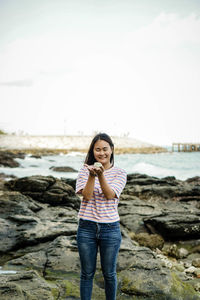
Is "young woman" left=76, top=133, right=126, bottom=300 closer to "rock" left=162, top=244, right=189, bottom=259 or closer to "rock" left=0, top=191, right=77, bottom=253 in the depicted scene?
"rock" left=0, top=191, right=77, bottom=253

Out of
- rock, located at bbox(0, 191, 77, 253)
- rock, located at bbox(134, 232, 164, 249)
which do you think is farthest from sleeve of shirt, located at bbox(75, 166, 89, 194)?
rock, located at bbox(134, 232, 164, 249)

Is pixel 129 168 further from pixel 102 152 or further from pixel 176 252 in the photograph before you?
pixel 102 152

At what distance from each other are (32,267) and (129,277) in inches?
61.2

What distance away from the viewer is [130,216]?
339 inches

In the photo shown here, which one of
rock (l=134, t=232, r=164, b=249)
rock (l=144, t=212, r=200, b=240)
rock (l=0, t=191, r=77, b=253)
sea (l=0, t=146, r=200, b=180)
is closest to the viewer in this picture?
rock (l=0, t=191, r=77, b=253)

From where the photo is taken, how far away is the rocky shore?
11.4 ft

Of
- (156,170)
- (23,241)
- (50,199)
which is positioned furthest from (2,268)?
(156,170)

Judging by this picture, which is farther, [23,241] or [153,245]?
[153,245]

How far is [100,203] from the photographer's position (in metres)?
2.90

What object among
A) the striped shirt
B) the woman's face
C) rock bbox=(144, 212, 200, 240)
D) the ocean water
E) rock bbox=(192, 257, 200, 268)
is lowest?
the ocean water

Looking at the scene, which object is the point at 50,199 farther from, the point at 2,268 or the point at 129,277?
the point at 129,277

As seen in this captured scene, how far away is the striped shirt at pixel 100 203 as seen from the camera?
286 centimetres

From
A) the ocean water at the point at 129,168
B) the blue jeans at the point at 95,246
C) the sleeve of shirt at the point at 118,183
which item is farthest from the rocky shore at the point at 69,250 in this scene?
the ocean water at the point at 129,168

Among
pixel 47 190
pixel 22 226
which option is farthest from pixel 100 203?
pixel 47 190
